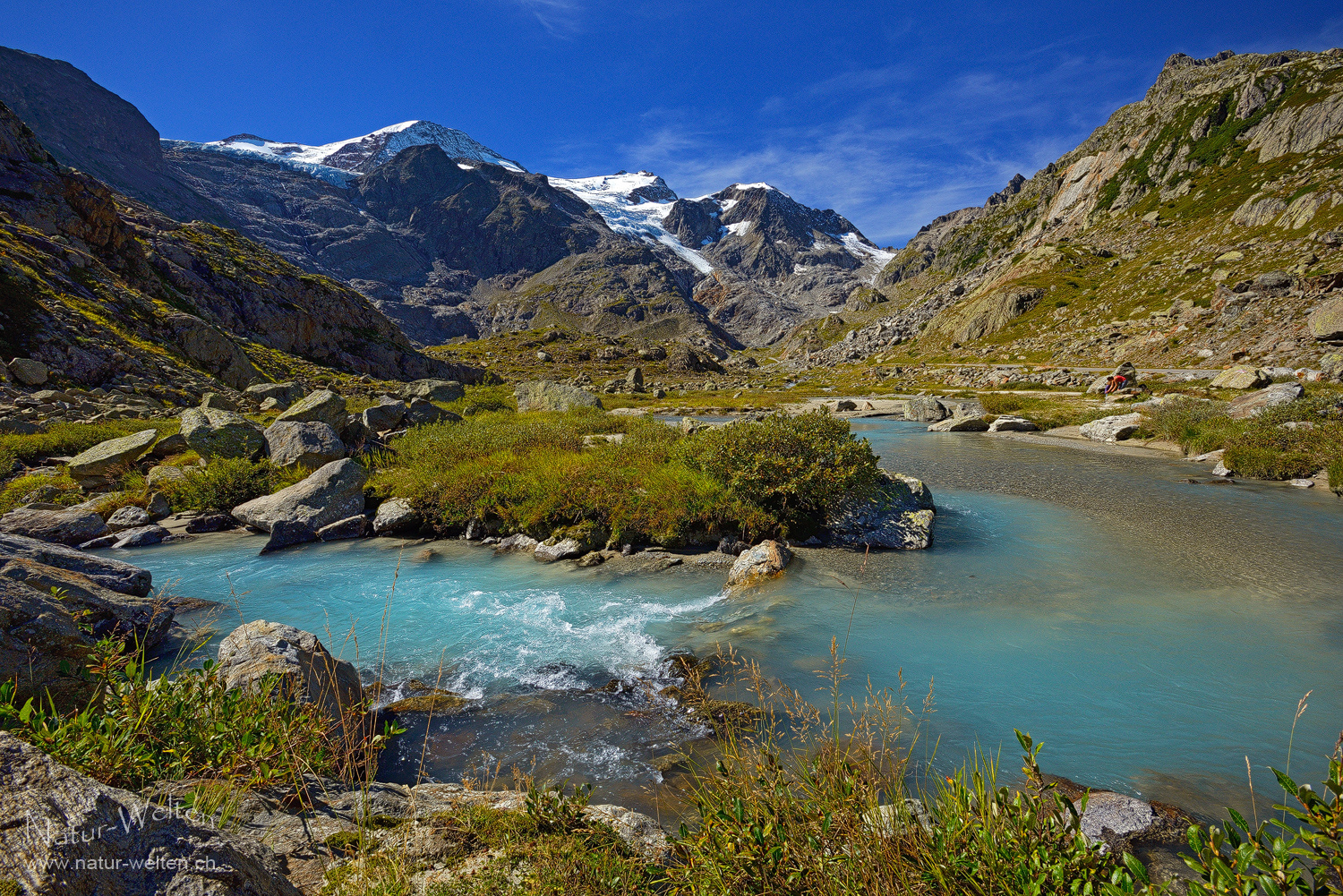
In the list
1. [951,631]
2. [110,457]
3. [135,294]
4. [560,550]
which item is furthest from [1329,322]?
[135,294]

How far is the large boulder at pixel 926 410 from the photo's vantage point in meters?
43.1

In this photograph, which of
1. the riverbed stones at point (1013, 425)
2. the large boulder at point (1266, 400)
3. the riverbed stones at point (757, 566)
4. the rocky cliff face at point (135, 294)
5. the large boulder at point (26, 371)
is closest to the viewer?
the riverbed stones at point (757, 566)

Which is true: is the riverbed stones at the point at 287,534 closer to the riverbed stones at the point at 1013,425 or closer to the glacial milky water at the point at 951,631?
the glacial milky water at the point at 951,631

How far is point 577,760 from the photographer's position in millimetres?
5938

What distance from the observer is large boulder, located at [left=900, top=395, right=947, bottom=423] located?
43125mm

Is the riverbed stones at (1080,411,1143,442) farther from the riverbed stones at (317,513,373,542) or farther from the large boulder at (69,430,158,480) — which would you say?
the large boulder at (69,430,158,480)

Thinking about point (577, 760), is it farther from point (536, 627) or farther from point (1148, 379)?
Answer: point (1148, 379)

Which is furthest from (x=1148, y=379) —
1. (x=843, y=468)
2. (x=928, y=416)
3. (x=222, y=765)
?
(x=222, y=765)

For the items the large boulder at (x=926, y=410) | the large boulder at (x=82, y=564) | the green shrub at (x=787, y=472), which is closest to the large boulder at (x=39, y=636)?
the large boulder at (x=82, y=564)

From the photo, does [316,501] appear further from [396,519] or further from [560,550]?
[560,550]

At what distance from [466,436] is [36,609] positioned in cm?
1277

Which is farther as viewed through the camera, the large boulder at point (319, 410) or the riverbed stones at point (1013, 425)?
the riverbed stones at point (1013, 425)

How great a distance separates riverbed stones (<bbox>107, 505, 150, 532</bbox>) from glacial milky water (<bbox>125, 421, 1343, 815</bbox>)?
6.39ft

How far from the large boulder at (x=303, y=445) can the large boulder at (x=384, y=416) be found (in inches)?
174
